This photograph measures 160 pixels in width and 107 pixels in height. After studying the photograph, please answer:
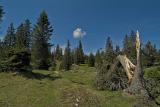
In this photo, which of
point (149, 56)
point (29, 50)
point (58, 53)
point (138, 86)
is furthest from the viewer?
point (58, 53)

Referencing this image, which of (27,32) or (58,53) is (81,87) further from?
(58,53)

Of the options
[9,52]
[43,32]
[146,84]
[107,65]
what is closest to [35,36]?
[43,32]


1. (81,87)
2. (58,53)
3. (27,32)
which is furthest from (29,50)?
(58,53)

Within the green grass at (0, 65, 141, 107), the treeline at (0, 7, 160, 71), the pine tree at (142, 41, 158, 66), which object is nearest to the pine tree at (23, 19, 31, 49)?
the treeline at (0, 7, 160, 71)

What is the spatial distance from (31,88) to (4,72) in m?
7.47

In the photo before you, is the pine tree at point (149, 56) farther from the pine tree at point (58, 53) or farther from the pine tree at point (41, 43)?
the pine tree at point (58, 53)

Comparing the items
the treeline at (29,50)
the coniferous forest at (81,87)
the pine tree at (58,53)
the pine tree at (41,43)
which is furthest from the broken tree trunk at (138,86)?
the pine tree at (58,53)

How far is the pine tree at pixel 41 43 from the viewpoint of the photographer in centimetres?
5700

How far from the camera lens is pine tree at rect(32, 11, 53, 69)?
5700 cm

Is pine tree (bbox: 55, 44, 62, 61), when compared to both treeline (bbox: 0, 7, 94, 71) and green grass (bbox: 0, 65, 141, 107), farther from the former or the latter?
green grass (bbox: 0, 65, 141, 107)

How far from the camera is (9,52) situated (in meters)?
36.7

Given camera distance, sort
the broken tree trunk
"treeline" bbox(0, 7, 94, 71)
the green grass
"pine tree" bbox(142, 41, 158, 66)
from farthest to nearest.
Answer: "pine tree" bbox(142, 41, 158, 66)
"treeline" bbox(0, 7, 94, 71)
the broken tree trunk
the green grass

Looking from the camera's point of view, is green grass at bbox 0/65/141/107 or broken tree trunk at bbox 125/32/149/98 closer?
green grass at bbox 0/65/141/107

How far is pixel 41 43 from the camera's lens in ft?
198
